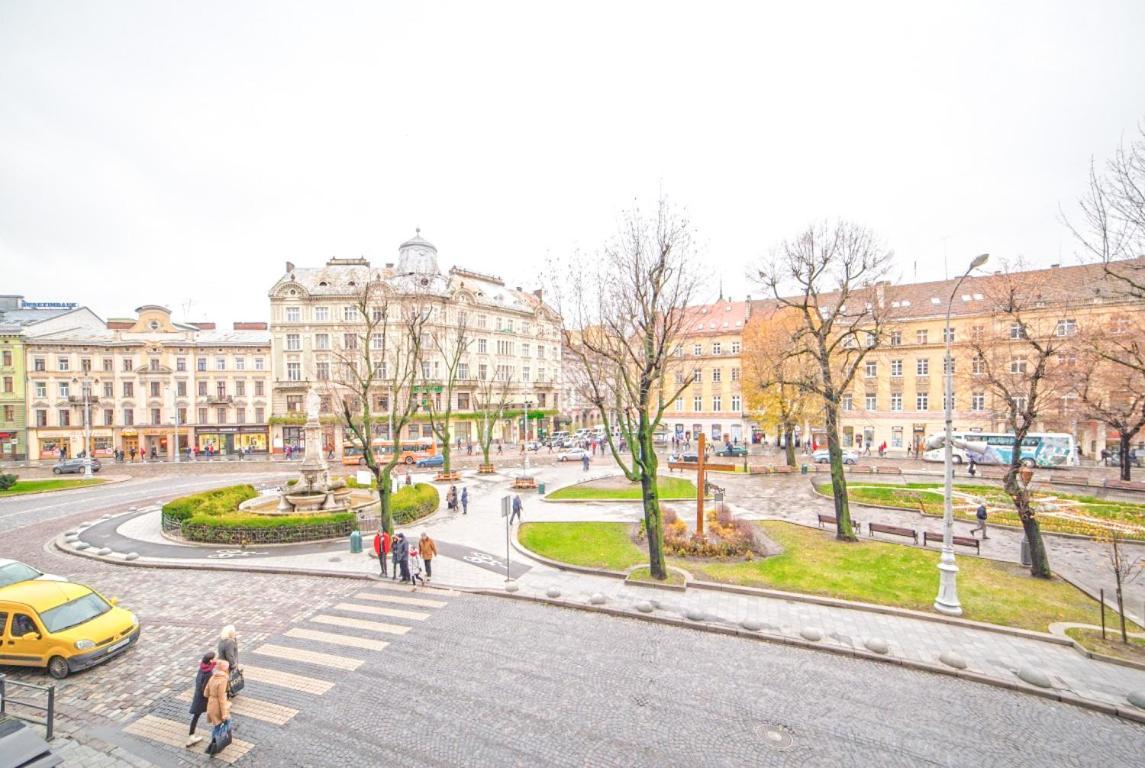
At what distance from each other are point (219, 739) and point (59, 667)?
5.54 meters

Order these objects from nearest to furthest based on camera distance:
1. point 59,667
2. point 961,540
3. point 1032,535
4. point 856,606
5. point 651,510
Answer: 1. point 59,667
2. point 856,606
3. point 651,510
4. point 1032,535
5. point 961,540

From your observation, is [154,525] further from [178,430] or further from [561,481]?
[178,430]

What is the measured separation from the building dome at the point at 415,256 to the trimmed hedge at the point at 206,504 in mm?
40026

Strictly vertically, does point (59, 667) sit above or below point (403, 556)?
below

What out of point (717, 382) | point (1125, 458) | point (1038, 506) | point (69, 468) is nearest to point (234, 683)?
point (1038, 506)

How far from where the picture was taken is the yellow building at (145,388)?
1981 inches

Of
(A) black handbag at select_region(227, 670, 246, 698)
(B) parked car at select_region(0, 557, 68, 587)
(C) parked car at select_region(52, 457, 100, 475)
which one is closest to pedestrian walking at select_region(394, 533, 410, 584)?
(A) black handbag at select_region(227, 670, 246, 698)

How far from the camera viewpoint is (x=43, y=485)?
111 feet

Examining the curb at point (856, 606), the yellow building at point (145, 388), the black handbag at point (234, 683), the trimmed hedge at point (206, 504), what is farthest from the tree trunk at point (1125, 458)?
the yellow building at point (145, 388)

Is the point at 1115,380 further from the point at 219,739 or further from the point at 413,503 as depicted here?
the point at 219,739

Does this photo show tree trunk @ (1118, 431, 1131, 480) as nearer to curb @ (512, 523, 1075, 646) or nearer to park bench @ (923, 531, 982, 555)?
park bench @ (923, 531, 982, 555)

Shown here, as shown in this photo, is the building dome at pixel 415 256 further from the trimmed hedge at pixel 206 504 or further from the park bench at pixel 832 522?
the park bench at pixel 832 522

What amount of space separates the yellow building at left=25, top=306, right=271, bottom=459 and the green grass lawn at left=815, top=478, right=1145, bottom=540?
192 feet

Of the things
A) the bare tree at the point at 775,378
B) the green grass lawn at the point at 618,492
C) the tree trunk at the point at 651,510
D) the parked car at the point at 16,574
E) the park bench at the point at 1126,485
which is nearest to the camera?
the parked car at the point at 16,574
